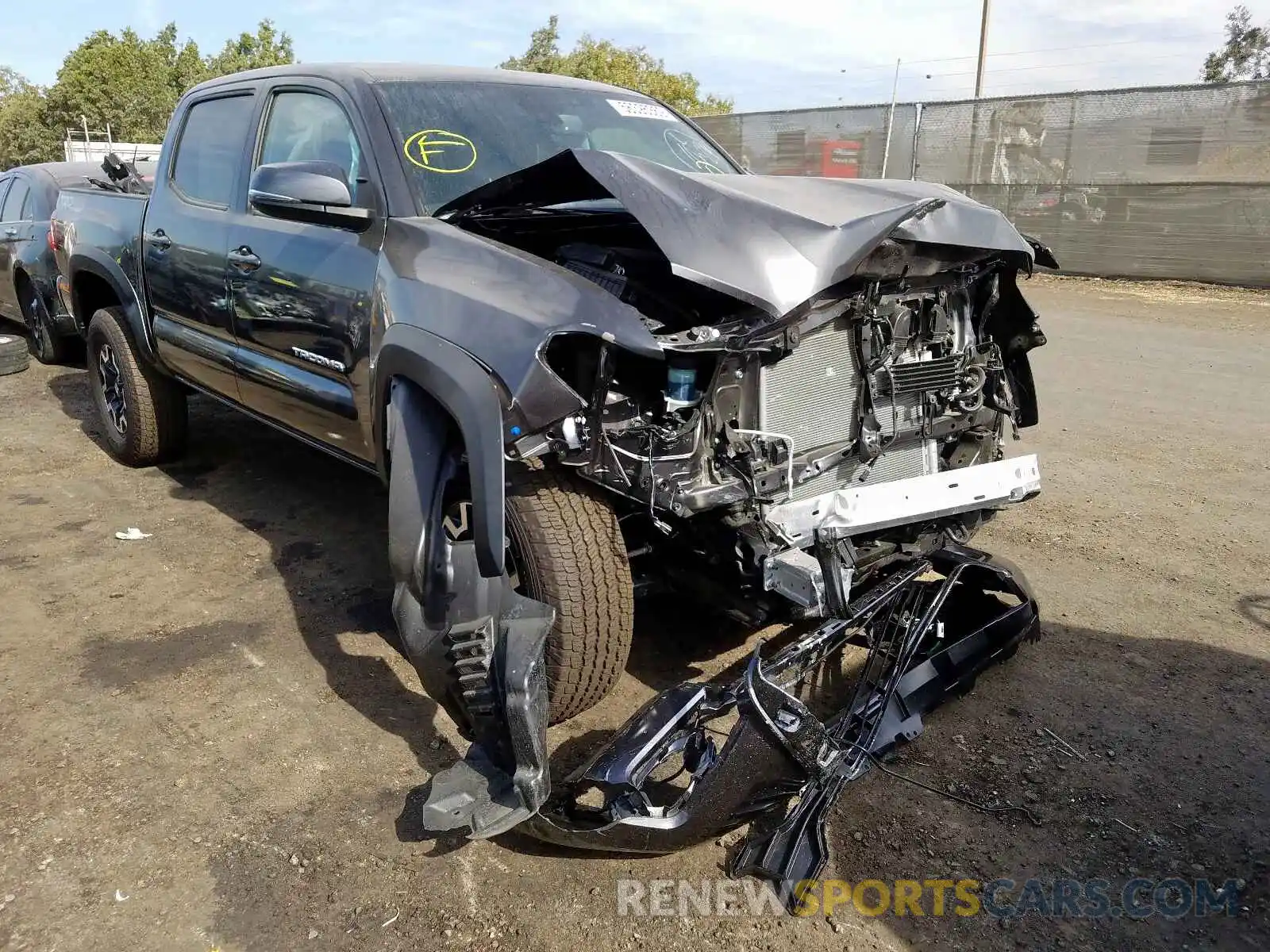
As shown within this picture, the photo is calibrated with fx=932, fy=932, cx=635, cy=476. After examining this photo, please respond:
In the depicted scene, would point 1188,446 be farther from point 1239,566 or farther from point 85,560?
point 85,560

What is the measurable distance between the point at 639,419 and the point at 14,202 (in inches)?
331

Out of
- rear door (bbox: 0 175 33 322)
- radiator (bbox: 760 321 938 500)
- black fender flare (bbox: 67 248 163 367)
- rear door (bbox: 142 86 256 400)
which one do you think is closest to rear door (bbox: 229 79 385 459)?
rear door (bbox: 142 86 256 400)

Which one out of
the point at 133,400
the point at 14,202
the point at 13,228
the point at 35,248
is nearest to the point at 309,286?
the point at 133,400

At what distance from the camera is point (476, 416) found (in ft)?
7.72

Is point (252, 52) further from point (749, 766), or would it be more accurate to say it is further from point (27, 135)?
point (749, 766)

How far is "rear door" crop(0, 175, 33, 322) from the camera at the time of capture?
8.06 m

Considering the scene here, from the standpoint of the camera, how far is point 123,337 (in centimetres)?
502

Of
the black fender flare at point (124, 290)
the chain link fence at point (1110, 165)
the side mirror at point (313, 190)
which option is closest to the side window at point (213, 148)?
the black fender flare at point (124, 290)

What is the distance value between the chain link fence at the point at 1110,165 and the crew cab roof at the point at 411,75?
7.85 m

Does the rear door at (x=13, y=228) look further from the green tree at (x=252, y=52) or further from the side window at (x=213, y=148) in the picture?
the green tree at (x=252, y=52)

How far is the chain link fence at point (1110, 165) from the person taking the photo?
1213cm

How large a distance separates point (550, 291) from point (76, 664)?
2.25 metres

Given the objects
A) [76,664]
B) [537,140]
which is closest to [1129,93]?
[537,140]

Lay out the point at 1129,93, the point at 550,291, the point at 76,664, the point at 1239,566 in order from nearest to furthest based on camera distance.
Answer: the point at 550,291 < the point at 76,664 < the point at 1239,566 < the point at 1129,93
